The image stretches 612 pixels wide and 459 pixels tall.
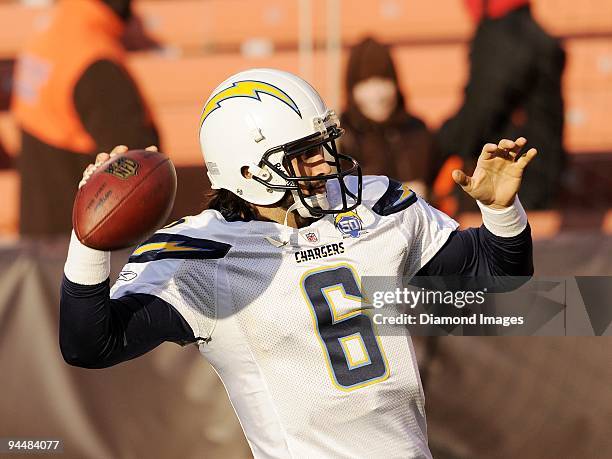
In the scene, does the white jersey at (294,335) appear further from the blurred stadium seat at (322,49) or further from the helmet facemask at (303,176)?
the blurred stadium seat at (322,49)

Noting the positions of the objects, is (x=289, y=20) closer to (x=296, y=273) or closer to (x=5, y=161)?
(x=5, y=161)

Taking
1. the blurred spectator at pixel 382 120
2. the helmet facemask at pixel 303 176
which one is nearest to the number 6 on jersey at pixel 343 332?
the helmet facemask at pixel 303 176

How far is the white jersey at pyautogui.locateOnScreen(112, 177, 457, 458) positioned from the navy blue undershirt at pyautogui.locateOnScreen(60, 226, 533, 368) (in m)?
0.05

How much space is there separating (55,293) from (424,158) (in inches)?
83.6

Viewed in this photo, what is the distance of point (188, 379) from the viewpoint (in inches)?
150

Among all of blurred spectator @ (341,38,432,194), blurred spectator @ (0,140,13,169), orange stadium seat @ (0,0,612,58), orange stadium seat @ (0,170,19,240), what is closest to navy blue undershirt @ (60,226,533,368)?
blurred spectator @ (341,38,432,194)

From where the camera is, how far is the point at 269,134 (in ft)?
8.98

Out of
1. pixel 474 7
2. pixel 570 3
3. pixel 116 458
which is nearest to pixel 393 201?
pixel 116 458

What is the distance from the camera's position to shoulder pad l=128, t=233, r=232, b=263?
2.61 metres

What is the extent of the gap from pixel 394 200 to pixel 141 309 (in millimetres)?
734

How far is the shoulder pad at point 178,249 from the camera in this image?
8.55 feet

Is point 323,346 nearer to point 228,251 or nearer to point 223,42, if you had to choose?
point 228,251

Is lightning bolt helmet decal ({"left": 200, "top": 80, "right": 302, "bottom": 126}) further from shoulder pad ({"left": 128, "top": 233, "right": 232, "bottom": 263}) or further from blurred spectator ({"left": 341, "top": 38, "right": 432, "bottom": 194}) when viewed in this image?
blurred spectator ({"left": 341, "top": 38, "right": 432, "bottom": 194})

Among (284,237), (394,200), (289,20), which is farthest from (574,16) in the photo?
(284,237)
